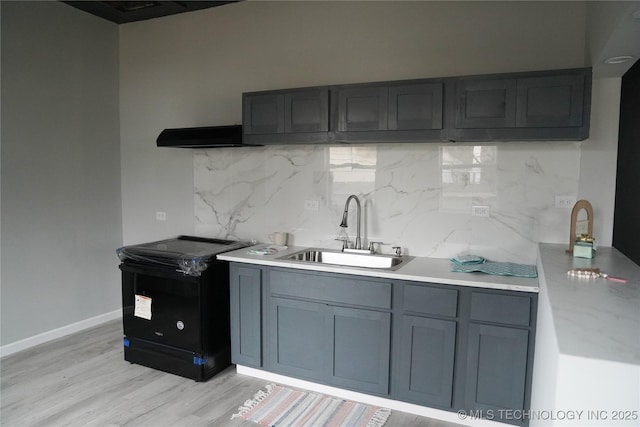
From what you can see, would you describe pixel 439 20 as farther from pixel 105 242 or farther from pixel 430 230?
pixel 105 242

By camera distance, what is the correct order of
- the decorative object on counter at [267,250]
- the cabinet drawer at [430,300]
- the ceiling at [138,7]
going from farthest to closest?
the ceiling at [138,7], the decorative object on counter at [267,250], the cabinet drawer at [430,300]

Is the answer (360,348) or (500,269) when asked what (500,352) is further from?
(360,348)

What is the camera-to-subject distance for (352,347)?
2.74 metres

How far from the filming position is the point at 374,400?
278 cm

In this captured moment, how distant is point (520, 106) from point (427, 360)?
1.59 metres

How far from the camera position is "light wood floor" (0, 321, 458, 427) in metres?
2.61

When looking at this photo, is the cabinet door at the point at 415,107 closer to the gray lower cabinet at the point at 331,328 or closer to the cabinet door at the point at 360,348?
the gray lower cabinet at the point at 331,328

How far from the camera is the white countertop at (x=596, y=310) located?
1069 mm

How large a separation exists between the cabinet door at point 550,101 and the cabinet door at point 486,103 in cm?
5

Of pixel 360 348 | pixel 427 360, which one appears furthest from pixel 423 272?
pixel 360 348

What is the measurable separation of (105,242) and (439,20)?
3.65 m

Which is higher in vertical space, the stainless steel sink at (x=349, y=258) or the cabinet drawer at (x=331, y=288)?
the stainless steel sink at (x=349, y=258)

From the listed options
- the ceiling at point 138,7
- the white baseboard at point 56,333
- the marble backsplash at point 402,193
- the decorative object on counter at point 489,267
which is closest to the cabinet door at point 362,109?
the marble backsplash at point 402,193

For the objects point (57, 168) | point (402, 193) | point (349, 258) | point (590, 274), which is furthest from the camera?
point (57, 168)
